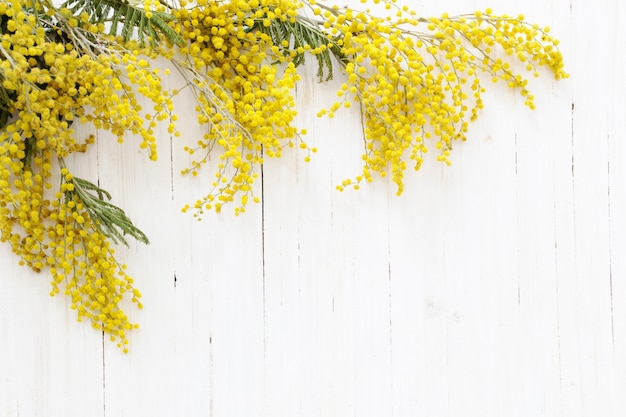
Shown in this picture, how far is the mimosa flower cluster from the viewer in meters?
1.23

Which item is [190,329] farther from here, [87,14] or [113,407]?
[87,14]

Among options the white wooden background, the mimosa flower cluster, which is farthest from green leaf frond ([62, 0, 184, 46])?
the white wooden background

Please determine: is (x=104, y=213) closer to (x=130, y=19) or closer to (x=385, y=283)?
(x=130, y=19)

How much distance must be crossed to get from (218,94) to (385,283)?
1.81ft

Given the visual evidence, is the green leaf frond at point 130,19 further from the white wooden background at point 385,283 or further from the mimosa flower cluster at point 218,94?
the white wooden background at point 385,283

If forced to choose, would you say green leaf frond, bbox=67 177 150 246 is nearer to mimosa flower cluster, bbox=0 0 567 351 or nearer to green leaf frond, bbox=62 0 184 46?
mimosa flower cluster, bbox=0 0 567 351

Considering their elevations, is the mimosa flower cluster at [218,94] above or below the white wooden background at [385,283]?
above

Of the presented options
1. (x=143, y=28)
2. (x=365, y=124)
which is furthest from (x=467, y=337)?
(x=143, y=28)

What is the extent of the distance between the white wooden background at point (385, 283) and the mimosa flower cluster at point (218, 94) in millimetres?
51

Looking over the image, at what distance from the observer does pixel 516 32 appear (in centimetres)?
135

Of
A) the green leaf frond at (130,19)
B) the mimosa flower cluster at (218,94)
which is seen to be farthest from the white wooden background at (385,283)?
the green leaf frond at (130,19)

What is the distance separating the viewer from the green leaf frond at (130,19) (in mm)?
1242

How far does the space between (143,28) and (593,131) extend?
101 cm

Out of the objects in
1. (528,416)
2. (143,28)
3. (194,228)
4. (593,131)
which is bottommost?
(528,416)
